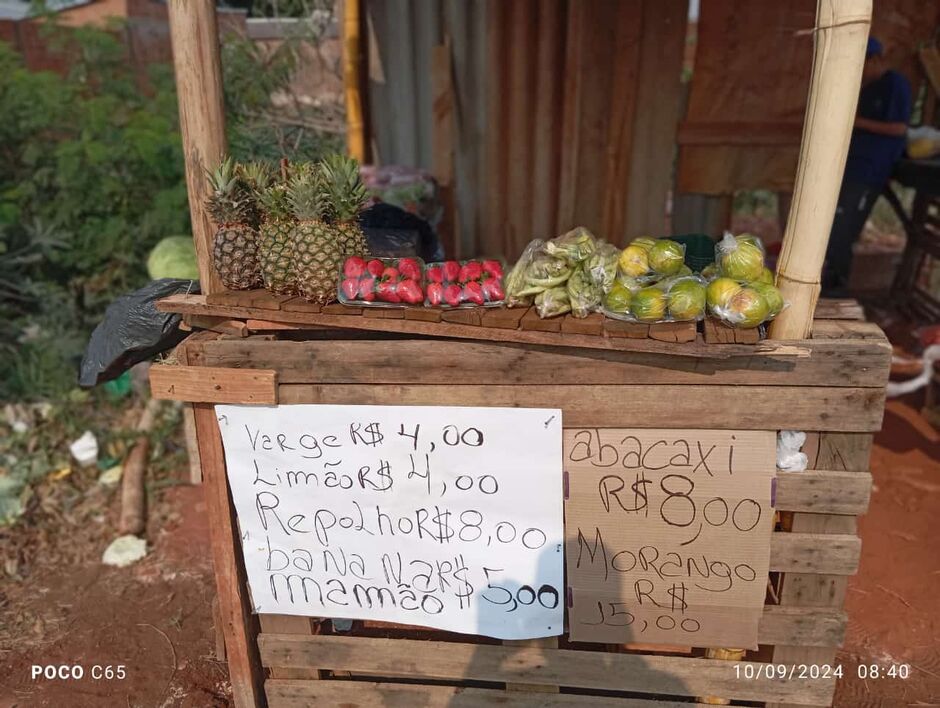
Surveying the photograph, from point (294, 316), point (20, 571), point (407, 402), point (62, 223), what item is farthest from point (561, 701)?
point (62, 223)

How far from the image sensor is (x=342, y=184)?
7.34ft

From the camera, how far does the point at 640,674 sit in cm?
249

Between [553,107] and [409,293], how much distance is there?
3.50 metres

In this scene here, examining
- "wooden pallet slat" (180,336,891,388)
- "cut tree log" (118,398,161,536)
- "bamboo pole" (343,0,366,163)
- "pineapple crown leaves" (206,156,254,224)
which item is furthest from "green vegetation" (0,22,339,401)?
"wooden pallet slat" (180,336,891,388)

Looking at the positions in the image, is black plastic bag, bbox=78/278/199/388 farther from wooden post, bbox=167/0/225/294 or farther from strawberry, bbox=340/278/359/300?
strawberry, bbox=340/278/359/300

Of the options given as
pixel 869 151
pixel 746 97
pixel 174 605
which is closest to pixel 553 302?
pixel 174 605

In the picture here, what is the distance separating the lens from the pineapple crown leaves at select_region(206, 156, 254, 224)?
2197 mm

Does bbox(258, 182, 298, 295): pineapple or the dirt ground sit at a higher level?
bbox(258, 182, 298, 295): pineapple

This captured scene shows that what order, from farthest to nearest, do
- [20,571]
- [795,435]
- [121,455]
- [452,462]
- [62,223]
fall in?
[62,223] → [121,455] → [20,571] → [452,462] → [795,435]

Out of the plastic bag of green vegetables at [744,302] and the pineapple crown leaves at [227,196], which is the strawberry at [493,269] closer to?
the plastic bag of green vegetables at [744,302]

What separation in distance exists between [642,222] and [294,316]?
387 cm

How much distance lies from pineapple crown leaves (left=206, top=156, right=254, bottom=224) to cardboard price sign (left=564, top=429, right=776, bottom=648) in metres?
1.33

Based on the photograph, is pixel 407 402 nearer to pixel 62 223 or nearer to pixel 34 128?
pixel 62 223

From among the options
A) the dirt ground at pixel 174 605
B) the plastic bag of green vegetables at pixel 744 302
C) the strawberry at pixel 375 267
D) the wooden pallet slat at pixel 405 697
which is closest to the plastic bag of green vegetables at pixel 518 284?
the strawberry at pixel 375 267
